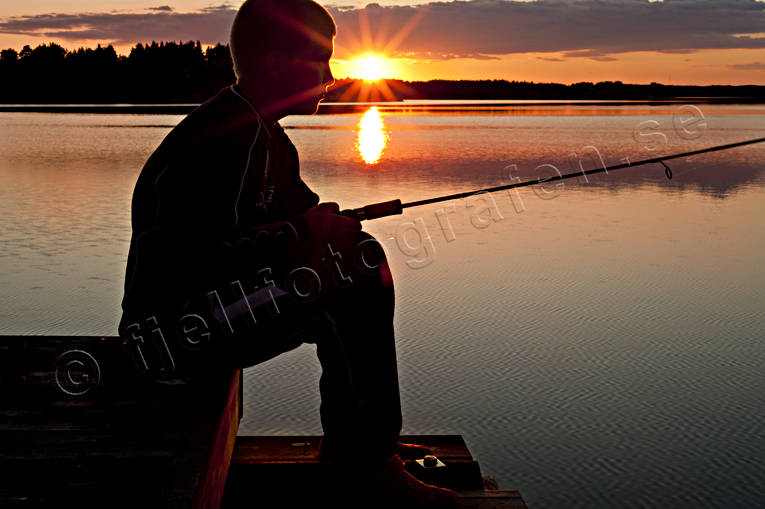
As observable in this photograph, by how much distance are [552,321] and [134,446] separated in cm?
463

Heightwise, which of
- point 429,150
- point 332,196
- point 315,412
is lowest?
point 315,412

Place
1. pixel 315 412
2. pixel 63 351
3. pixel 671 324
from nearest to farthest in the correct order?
pixel 63 351 → pixel 315 412 → pixel 671 324

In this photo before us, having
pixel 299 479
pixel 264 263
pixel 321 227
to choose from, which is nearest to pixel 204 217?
pixel 264 263

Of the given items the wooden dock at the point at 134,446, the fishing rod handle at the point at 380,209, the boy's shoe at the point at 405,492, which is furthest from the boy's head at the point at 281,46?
the boy's shoe at the point at 405,492

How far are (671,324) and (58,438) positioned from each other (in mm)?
5194

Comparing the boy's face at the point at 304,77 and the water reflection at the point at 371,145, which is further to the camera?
the water reflection at the point at 371,145

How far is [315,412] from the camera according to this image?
493 cm

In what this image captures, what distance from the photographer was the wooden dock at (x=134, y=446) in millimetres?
2381

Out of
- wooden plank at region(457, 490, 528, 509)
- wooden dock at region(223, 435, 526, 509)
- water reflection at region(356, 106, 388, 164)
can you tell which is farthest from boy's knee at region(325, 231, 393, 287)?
water reflection at region(356, 106, 388, 164)

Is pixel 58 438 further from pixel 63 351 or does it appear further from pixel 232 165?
pixel 232 165

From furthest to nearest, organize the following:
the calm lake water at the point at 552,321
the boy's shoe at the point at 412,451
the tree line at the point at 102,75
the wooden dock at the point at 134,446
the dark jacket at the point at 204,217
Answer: the tree line at the point at 102,75
the calm lake water at the point at 552,321
the boy's shoe at the point at 412,451
the wooden dock at the point at 134,446
the dark jacket at the point at 204,217

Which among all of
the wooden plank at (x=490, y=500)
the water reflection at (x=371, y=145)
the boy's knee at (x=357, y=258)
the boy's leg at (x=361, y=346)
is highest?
the water reflection at (x=371, y=145)

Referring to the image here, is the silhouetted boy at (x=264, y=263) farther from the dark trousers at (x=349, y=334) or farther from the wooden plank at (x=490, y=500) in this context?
the wooden plank at (x=490, y=500)

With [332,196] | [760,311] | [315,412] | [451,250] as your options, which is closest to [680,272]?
[760,311]
